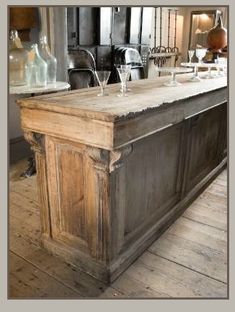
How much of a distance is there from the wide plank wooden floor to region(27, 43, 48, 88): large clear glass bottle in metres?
1.05

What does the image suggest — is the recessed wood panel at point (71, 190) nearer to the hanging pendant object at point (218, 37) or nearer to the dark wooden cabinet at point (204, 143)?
the dark wooden cabinet at point (204, 143)

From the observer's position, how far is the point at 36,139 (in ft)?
5.08

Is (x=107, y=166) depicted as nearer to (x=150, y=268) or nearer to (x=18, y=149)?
(x=150, y=268)

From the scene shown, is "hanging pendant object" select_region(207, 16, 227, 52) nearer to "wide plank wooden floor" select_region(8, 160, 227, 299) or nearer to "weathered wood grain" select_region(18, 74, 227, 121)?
"weathered wood grain" select_region(18, 74, 227, 121)

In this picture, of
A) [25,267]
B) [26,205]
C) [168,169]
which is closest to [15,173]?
[26,205]

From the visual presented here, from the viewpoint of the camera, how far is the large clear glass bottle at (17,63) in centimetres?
259

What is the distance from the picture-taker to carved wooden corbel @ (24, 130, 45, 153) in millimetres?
1536

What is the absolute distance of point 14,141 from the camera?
3057 millimetres

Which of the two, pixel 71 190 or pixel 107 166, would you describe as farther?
pixel 71 190

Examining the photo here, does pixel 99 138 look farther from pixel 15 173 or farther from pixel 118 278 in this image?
pixel 15 173

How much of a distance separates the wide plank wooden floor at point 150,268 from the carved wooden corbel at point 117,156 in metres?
0.59

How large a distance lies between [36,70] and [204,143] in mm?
1444

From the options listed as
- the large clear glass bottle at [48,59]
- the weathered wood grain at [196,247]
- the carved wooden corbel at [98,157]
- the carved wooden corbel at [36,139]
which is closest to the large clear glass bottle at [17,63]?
the large clear glass bottle at [48,59]

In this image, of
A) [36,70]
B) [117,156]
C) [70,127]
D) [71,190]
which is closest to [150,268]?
[71,190]
